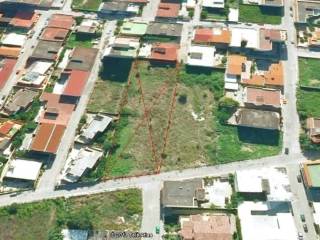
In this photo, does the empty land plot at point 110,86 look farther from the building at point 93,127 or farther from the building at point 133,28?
the building at point 133,28

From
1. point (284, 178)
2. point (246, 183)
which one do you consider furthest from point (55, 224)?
point (284, 178)

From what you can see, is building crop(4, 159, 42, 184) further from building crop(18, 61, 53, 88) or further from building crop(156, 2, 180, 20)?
building crop(156, 2, 180, 20)

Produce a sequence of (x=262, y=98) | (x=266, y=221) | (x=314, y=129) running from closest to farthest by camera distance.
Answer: (x=266, y=221)
(x=314, y=129)
(x=262, y=98)

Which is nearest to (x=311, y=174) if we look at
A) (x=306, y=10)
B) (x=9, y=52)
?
(x=306, y=10)

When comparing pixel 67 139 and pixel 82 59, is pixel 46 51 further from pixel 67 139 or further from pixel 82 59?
pixel 67 139

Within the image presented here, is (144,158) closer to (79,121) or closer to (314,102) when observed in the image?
(79,121)

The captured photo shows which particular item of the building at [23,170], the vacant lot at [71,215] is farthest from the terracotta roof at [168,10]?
the vacant lot at [71,215]
